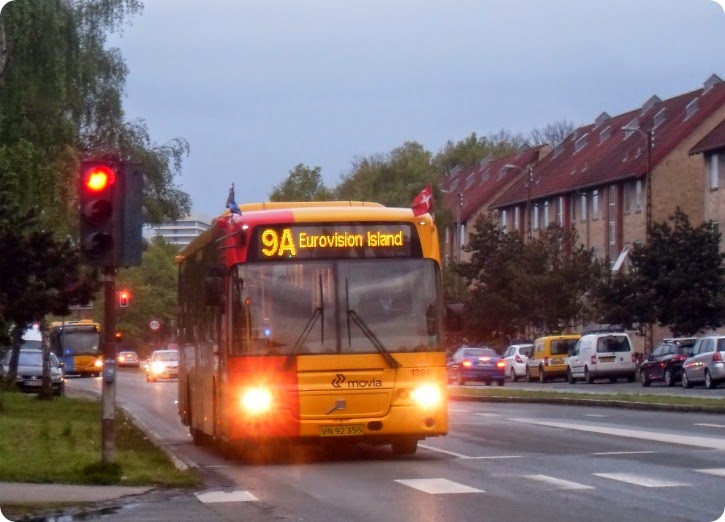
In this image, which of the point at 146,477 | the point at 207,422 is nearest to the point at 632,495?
the point at 146,477

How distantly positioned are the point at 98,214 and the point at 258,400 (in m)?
→ 3.74

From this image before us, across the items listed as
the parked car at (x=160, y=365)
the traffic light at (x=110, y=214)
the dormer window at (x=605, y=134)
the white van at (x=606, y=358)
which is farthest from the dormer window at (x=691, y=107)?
the traffic light at (x=110, y=214)

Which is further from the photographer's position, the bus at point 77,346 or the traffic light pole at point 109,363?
the bus at point 77,346

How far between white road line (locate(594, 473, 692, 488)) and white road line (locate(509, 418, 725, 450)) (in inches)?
160

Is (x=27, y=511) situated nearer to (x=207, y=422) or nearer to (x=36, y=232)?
(x=207, y=422)

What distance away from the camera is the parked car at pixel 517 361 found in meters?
65.8

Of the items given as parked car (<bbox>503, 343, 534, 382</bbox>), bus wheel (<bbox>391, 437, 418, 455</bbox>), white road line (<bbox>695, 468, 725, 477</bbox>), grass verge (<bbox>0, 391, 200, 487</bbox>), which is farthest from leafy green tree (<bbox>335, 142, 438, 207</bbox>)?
white road line (<bbox>695, 468, 725, 477</bbox>)

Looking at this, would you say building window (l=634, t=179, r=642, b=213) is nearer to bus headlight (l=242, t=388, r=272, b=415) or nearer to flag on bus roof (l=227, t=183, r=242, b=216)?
flag on bus roof (l=227, t=183, r=242, b=216)

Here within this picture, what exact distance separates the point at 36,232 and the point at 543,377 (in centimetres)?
3373

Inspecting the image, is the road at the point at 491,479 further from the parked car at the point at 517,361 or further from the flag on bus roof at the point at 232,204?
the parked car at the point at 517,361

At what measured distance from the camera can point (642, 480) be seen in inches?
595

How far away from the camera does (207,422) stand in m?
21.0

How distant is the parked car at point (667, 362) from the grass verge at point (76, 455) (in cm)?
2352

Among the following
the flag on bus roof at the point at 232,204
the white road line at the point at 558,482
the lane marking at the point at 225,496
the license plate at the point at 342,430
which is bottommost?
the lane marking at the point at 225,496
